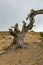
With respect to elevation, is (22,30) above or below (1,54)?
above

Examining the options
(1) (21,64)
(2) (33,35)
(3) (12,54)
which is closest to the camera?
(1) (21,64)

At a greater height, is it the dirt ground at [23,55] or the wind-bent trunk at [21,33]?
the wind-bent trunk at [21,33]

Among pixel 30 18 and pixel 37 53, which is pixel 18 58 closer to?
pixel 37 53

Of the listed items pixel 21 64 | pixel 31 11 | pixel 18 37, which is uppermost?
pixel 31 11

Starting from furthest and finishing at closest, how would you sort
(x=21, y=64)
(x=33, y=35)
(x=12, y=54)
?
(x=33, y=35) < (x=12, y=54) < (x=21, y=64)

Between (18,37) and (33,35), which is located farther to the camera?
(33,35)

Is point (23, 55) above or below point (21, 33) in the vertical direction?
below

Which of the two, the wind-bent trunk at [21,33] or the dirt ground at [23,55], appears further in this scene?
the wind-bent trunk at [21,33]

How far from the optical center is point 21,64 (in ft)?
52.4

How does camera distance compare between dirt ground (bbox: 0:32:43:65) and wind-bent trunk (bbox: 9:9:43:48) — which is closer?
dirt ground (bbox: 0:32:43:65)

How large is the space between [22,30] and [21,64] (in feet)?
9.45

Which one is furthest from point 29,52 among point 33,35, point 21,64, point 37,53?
point 33,35

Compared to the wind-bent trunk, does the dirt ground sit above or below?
below

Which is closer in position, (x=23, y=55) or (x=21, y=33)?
(x=23, y=55)
